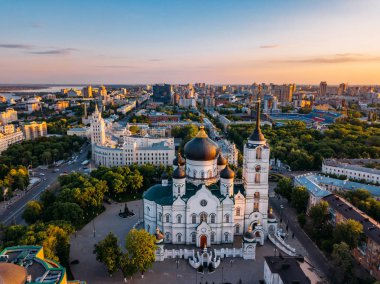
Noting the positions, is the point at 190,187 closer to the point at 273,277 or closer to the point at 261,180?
the point at 261,180

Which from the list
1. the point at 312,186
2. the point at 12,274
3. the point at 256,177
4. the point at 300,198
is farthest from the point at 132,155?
the point at 12,274

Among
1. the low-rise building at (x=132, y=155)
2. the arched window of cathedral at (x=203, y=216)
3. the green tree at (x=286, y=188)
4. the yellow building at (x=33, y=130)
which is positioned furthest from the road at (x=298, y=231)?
the yellow building at (x=33, y=130)

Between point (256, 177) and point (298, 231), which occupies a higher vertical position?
point (256, 177)

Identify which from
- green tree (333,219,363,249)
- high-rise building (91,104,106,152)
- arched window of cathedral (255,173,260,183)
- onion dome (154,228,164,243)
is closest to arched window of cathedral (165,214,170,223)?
onion dome (154,228,164,243)

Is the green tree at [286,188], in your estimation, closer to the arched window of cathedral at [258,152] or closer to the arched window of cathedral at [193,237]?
the arched window of cathedral at [258,152]

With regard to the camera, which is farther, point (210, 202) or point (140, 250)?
point (210, 202)

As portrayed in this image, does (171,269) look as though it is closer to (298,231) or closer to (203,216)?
(203,216)
